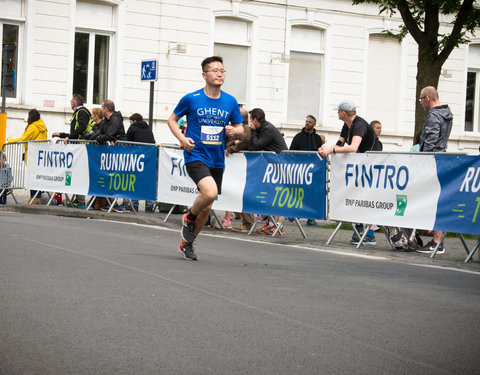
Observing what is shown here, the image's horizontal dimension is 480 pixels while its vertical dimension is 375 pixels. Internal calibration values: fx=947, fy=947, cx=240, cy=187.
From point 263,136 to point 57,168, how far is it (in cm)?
546

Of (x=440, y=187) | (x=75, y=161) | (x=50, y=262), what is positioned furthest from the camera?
(x=75, y=161)

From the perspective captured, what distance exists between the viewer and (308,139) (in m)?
18.2

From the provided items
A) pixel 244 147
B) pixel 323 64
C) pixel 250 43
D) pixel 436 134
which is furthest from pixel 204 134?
pixel 323 64

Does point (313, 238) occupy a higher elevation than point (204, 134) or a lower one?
lower

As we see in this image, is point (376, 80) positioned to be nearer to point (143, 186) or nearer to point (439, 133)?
point (143, 186)

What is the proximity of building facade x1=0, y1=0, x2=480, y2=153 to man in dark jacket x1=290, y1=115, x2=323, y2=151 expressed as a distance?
27.6 feet

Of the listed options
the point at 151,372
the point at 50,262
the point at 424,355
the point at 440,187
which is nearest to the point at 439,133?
the point at 440,187

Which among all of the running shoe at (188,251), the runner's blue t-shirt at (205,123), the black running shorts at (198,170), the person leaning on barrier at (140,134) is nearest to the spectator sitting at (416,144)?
the runner's blue t-shirt at (205,123)

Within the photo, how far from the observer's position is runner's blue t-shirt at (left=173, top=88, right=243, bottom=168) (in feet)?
32.7

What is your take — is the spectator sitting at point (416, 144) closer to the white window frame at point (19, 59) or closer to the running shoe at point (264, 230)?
the running shoe at point (264, 230)

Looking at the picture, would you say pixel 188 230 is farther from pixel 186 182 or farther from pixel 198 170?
pixel 186 182

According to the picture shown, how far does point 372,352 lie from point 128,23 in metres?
21.3

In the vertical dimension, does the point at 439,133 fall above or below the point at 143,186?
above

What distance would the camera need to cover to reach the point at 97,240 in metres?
11.5
